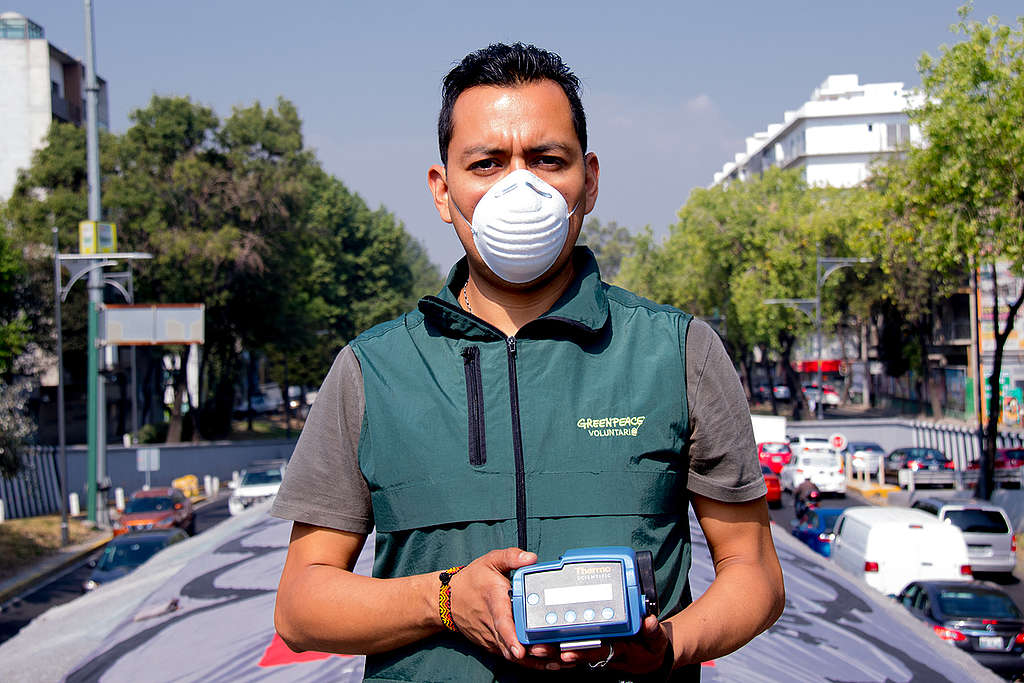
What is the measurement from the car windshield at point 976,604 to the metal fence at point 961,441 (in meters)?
22.7

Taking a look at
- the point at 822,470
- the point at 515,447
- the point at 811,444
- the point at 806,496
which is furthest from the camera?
the point at 811,444

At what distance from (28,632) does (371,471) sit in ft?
29.9

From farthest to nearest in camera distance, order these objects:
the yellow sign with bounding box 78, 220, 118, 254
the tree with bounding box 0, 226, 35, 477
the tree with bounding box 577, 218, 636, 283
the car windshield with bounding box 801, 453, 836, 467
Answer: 1. the tree with bounding box 577, 218, 636, 283
2. the car windshield with bounding box 801, 453, 836, 467
3. the yellow sign with bounding box 78, 220, 118, 254
4. the tree with bounding box 0, 226, 35, 477

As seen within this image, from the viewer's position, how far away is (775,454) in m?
38.8

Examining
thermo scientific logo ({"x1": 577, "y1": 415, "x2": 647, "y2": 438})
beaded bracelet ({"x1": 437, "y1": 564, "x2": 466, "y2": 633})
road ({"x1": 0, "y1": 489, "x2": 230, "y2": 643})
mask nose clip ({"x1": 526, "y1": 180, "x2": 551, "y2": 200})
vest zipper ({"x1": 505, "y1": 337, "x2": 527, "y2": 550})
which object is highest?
mask nose clip ({"x1": 526, "y1": 180, "x2": 551, "y2": 200})

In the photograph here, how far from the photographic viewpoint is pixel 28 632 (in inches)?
397

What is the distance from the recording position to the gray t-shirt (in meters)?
2.24

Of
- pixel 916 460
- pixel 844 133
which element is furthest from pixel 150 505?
pixel 844 133

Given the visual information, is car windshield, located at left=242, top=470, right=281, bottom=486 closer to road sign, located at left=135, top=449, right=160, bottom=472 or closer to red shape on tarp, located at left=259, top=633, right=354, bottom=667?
road sign, located at left=135, top=449, right=160, bottom=472

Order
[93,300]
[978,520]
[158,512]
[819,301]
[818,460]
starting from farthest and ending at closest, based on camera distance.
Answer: [819,301], [818,460], [93,300], [158,512], [978,520]

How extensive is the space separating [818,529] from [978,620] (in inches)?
303

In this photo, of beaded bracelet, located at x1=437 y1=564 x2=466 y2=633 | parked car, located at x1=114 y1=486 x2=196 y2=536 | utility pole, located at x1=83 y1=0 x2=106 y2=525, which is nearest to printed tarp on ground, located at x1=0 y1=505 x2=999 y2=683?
beaded bracelet, located at x1=437 y1=564 x2=466 y2=633

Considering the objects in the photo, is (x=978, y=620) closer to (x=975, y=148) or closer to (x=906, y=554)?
(x=906, y=554)

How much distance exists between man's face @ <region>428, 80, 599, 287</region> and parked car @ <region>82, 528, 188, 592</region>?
18.0 metres
